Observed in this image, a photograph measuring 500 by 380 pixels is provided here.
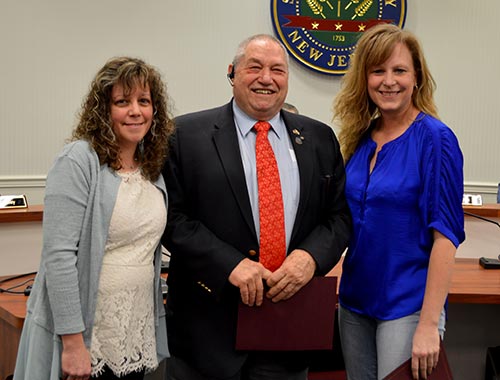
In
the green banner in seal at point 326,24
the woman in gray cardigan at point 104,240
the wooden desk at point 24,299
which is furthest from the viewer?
the green banner in seal at point 326,24

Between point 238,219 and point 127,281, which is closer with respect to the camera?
point 127,281

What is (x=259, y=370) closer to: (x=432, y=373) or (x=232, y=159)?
(x=432, y=373)

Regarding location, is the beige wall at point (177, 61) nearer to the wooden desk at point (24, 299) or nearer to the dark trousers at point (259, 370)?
the wooden desk at point (24, 299)

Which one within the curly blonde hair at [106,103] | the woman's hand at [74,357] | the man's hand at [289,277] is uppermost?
the curly blonde hair at [106,103]

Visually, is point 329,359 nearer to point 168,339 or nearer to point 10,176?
point 168,339

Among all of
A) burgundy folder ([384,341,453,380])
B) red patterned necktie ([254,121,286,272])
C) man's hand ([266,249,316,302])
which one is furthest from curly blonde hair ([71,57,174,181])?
burgundy folder ([384,341,453,380])

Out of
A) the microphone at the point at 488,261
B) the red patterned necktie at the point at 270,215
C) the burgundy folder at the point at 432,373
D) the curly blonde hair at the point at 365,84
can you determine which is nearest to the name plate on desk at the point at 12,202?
the red patterned necktie at the point at 270,215

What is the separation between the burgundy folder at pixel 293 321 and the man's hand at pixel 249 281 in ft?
0.10

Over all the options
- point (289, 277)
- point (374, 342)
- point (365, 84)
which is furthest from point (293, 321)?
point (365, 84)

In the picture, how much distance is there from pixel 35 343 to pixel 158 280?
337 mm

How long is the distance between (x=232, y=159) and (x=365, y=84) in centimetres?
45

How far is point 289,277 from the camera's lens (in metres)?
1.51

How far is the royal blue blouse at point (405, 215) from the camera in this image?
1.47 m

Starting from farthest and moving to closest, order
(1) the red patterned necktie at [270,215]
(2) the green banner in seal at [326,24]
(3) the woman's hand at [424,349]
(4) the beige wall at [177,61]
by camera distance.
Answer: (2) the green banner in seal at [326,24] → (4) the beige wall at [177,61] → (1) the red patterned necktie at [270,215] → (3) the woman's hand at [424,349]
